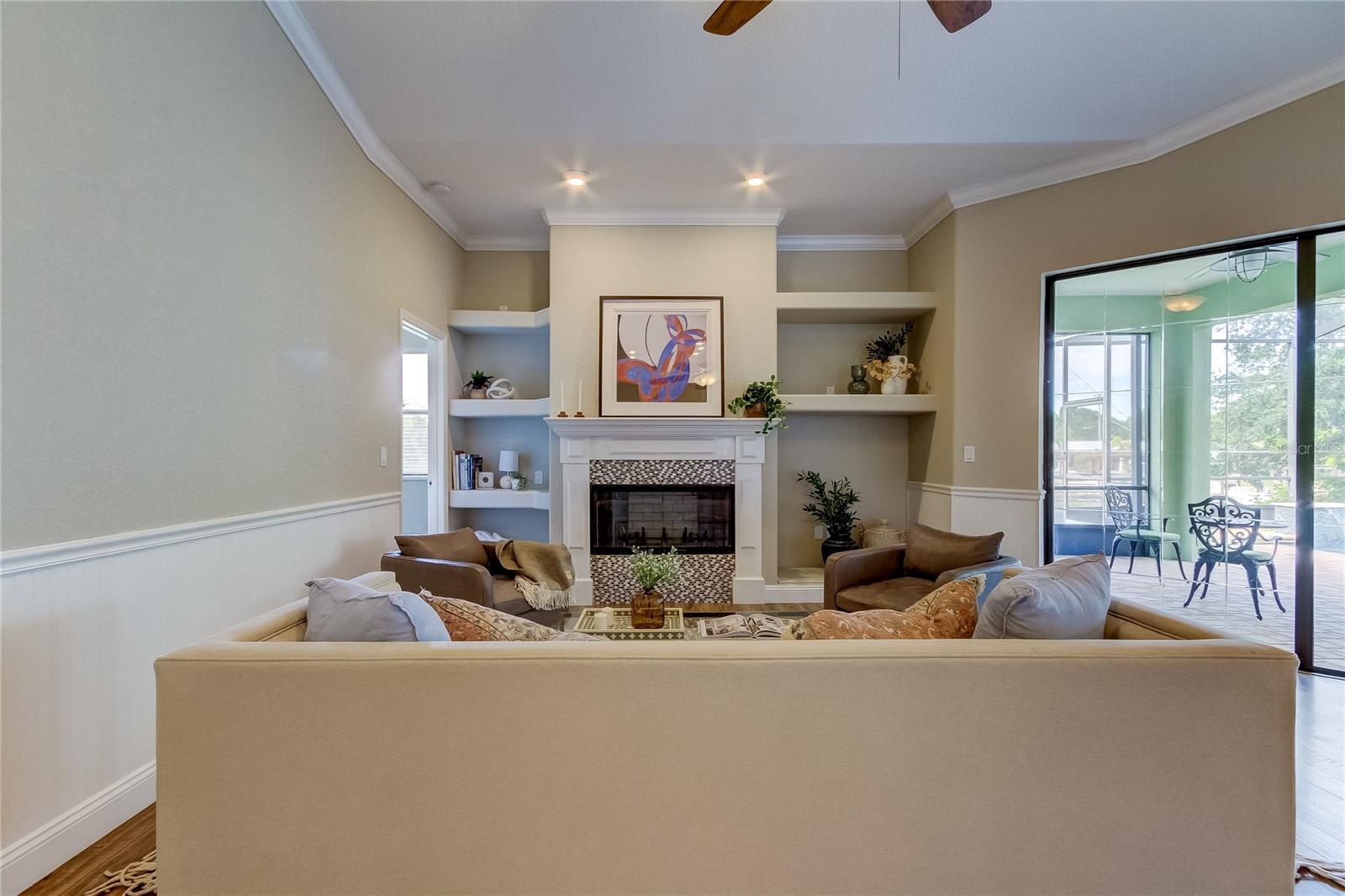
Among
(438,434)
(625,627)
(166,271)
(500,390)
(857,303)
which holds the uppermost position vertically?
(857,303)

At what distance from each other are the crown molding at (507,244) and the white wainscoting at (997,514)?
3.76 m

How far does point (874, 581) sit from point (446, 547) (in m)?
2.33

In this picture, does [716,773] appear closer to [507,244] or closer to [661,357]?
[661,357]

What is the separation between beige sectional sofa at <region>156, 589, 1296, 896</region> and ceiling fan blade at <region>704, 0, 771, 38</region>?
200cm

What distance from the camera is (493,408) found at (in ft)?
14.9

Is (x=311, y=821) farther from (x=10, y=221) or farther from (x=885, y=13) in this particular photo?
(x=885, y=13)

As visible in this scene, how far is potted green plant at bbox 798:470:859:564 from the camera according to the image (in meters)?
4.61

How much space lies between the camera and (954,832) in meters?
1.21

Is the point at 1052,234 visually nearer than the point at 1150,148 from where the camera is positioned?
No

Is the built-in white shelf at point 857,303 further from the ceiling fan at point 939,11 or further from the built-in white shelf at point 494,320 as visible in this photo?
the ceiling fan at point 939,11

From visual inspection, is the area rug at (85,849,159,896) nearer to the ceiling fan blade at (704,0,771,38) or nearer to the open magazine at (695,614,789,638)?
the open magazine at (695,614,789,638)

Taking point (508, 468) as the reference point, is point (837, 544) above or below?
below

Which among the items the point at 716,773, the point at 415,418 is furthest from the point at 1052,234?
the point at 415,418

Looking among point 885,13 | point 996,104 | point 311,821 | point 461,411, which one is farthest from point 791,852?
point 461,411
